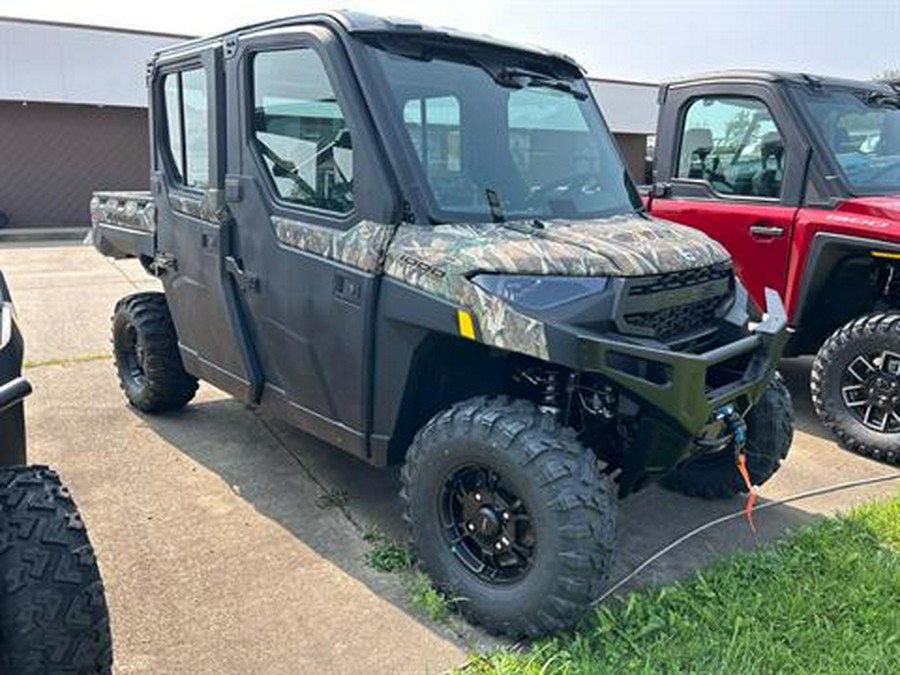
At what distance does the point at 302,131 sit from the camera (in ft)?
11.4

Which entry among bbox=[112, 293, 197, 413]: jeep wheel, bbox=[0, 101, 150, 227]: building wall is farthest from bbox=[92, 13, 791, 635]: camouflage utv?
bbox=[0, 101, 150, 227]: building wall

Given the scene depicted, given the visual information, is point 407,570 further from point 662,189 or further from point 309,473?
point 662,189

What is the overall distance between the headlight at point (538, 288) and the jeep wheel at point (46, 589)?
149 centimetres

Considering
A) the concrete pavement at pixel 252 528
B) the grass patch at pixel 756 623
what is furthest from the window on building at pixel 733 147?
the grass patch at pixel 756 623

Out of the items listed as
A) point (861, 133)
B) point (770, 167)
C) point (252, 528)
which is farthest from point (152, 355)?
point (861, 133)

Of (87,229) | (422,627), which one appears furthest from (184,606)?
(87,229)

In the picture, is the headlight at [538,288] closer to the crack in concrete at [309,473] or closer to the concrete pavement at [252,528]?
the concrete pavement at [252,528]

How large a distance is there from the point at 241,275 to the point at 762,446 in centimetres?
261

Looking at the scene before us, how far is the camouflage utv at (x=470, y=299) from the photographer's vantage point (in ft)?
9.06

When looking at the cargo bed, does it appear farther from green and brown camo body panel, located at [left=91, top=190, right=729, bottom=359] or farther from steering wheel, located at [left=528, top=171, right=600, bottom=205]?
steering wheel, located at [left=528, top=171, right=600, bottom=205]

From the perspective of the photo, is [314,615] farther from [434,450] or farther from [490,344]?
[490,344]

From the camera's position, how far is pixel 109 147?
1673cm

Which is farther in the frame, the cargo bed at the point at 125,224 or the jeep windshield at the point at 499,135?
the cargo bed at the point at 125,224

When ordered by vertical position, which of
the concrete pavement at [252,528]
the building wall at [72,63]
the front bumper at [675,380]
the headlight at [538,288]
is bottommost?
the concrete pavement at [252,528]
